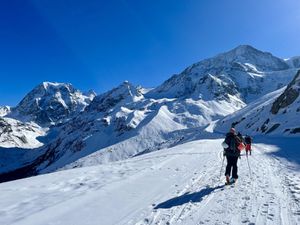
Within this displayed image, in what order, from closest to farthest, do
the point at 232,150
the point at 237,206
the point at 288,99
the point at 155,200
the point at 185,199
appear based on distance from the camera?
the point at 237,206, the point at 155,200, the point at 185,199, the point at 232,150, the point at 288,99

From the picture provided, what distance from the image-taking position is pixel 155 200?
1114cm

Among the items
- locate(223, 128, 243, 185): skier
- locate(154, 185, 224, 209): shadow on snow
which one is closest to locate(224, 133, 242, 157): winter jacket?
locate(223, 128, 243, 185): skier

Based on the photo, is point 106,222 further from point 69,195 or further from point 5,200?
point 5,200

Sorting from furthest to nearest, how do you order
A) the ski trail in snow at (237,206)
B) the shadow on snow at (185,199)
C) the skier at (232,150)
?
the skier at (232,150), the shadow on snow at (185,199), the ski trail in snow at (237,206)

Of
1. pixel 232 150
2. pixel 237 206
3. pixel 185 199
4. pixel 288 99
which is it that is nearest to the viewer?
pixel 237 206

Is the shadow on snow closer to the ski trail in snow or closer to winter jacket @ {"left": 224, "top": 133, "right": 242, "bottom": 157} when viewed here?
the ski trail in snow

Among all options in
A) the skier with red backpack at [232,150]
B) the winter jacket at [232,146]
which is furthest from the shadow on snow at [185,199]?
the winter jacket at [232,146]

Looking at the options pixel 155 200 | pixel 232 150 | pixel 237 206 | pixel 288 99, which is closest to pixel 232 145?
pixel 232 150

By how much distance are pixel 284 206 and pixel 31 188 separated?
949 centimetres

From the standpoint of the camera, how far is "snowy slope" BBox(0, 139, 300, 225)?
9133 mm

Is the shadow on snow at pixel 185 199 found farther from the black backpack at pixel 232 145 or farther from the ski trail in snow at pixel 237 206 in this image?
the black backpack at pixel 232 145

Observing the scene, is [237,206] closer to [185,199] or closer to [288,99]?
[185,199]

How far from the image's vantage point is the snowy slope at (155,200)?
913cm

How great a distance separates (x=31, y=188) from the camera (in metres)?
13.5
